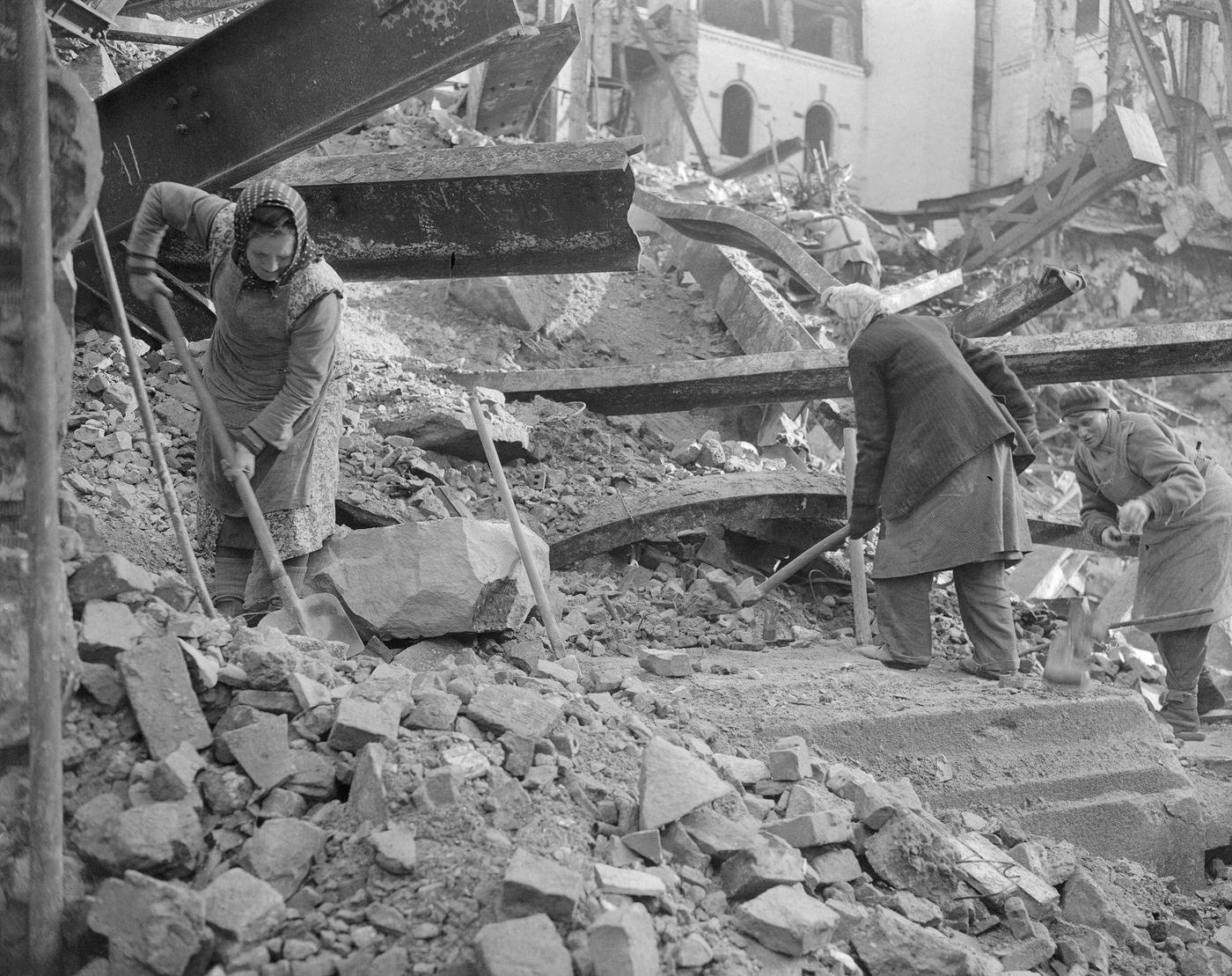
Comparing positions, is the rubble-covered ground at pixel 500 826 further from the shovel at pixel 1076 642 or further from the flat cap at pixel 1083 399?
the flat cap at pixel 1083 399

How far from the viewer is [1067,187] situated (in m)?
15.0

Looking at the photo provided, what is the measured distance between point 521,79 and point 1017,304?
5898mm

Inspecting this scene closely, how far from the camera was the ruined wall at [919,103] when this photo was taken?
26406 mm

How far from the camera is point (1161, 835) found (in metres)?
4.07

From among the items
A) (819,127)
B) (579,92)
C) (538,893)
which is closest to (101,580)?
(538,893)

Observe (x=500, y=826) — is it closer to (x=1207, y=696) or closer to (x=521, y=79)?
(x=1207, y=696)

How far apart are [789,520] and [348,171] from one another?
109 inches

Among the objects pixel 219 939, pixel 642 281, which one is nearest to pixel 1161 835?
pixel 219 939

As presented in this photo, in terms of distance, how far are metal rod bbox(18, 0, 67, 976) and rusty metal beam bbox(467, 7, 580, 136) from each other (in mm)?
8181

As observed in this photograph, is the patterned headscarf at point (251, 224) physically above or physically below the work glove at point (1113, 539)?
above

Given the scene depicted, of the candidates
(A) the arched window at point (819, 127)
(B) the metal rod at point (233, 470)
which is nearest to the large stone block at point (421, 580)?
(B) the metal rod at point (233, 470)

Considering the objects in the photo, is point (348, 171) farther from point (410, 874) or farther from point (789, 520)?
point (410, 874)

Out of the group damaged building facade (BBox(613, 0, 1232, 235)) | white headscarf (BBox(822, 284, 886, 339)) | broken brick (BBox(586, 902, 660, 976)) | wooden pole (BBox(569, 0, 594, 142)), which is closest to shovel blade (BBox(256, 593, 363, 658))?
broken brick (BBox(586, 902, 660, 976))

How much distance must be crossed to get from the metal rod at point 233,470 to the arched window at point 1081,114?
25.3 meters
